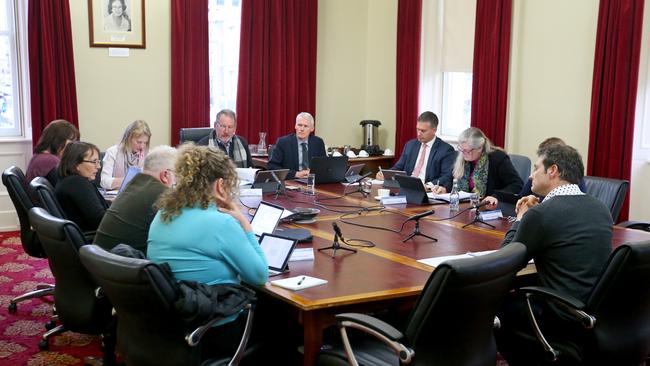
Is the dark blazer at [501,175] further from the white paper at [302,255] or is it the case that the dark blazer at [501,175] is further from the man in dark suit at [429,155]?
the white paper at [302,255]

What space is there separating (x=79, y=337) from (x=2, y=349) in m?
0.39

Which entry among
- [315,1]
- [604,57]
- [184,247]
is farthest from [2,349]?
[315,1]

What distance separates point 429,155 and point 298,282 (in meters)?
3.37

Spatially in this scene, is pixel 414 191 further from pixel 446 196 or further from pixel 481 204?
pixel 481 204

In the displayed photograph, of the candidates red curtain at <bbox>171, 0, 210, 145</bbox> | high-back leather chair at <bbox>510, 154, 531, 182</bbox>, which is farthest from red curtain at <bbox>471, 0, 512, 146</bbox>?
red curtain at <bbox>171, 0, 210, 145</bbox>

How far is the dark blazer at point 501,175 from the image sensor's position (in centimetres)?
496

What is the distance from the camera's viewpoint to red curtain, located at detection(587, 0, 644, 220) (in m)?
5.36

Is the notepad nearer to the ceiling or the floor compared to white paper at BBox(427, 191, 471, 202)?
nearer to the ceiling

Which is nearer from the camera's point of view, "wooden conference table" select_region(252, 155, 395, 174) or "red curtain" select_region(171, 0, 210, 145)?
"red curtain" select_region(171, 0, 210, 145)

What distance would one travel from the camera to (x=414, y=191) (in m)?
4.69

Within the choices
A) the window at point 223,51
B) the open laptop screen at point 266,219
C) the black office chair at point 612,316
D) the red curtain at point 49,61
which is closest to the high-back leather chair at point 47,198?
the open laptop screen at point 266,219

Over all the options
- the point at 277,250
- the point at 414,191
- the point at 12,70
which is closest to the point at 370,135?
the point at 414,191

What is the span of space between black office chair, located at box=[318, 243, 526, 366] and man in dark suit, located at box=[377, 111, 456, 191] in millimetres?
3160

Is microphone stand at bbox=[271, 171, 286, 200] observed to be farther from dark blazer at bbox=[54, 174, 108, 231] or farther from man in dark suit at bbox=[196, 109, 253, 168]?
dark blazer at bbox=[54, 174, 108, 231]
